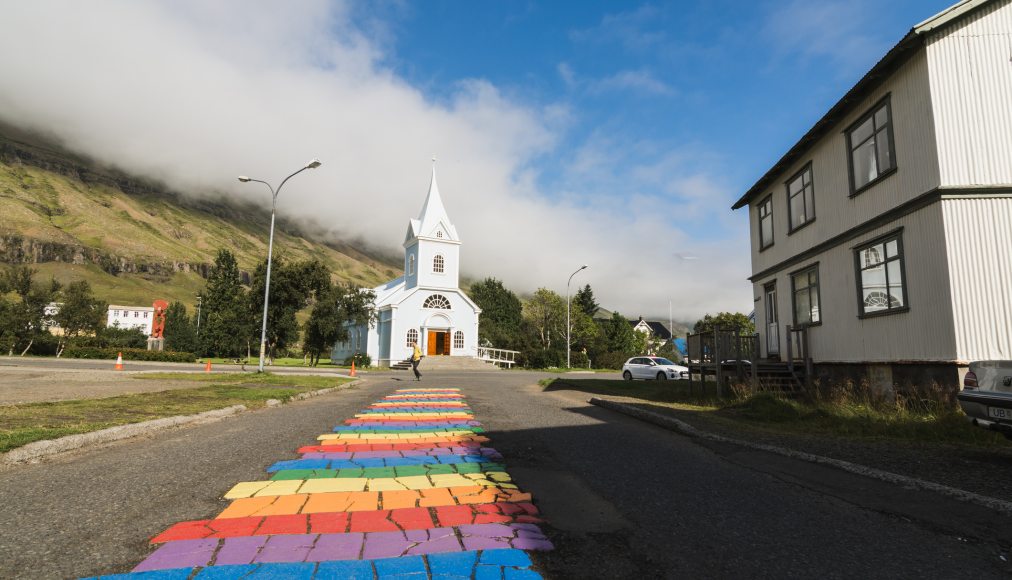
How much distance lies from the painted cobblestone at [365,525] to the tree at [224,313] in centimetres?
5499

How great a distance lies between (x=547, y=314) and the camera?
6328cm

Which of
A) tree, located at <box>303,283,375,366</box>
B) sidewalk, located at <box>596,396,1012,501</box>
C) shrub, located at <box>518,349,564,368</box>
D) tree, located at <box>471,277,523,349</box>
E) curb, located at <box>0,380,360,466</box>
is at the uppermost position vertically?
tree, located at <box>471,277,523,349</box>

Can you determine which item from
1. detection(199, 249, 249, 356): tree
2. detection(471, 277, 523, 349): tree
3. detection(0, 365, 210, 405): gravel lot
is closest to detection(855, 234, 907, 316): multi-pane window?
detection(0, 365, 210, 405): gravel lot

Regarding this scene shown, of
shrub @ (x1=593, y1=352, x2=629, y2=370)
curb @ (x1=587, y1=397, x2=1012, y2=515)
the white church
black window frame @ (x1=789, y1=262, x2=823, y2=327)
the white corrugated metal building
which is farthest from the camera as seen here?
shrub @ (x1=593, y1=352, x2=629, y2=370)

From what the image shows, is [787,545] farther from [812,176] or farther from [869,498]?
[812,176]

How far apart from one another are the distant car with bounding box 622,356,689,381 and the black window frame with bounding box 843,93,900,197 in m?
15.7

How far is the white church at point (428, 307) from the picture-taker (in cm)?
4422

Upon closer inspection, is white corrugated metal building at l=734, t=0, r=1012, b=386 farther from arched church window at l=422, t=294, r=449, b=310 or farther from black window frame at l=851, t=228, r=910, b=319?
arched church window at l=422, t=294, r=449, b=310

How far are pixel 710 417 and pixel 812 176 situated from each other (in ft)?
28.8

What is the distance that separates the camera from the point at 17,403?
9.65 m

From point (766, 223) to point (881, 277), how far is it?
23.7ft

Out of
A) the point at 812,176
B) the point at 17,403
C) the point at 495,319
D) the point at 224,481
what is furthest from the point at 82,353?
the point at 495,319

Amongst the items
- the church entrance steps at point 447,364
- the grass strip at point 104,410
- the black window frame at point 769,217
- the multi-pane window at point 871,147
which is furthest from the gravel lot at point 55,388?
the church entrance steps at point 447,364

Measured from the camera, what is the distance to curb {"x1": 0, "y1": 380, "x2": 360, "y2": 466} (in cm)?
555
